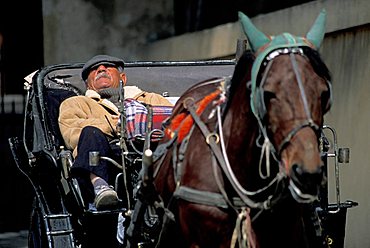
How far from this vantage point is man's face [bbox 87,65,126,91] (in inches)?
250

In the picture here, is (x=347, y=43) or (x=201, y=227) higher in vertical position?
(x=347, y=43)

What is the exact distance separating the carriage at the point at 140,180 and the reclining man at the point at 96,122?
75mm

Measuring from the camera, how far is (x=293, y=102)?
414 cm

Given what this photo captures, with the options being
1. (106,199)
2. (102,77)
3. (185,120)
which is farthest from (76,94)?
(185,120)

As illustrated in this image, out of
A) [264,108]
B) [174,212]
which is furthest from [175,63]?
[264,108]

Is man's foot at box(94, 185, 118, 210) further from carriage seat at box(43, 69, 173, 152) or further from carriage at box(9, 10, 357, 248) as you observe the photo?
carriage seat at box(43, 69, 173, 152)

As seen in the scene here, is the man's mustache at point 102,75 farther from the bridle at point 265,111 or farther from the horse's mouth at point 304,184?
the horse's mouth at point 304,184

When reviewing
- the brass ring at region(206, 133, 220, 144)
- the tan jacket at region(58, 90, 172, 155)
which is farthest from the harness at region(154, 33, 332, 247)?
the tan jacket at region(58, 90, 172, 155)

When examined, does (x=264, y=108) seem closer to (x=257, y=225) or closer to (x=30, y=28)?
(x=257, y=225)

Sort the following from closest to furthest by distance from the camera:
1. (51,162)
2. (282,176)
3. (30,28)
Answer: (282,176), (51,162), (30,28)

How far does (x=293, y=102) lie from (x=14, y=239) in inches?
251

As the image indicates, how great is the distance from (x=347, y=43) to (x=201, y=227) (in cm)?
387

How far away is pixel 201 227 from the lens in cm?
469

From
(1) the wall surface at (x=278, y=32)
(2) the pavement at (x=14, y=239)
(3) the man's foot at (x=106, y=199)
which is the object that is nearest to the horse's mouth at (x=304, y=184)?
(3) the man's foot at (x=106, y=199)
